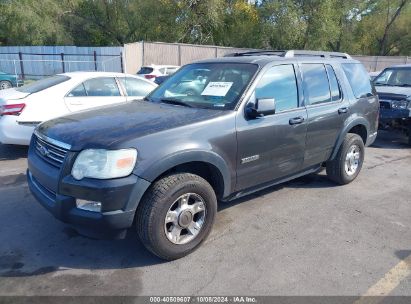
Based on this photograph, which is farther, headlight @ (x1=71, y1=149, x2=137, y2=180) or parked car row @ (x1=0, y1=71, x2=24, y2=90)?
parked car row @ (x1=0, y1=71, x2=24, y2=90)

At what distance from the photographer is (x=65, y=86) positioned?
6523 millimetres

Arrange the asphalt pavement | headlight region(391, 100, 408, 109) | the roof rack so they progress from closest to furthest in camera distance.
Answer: the asphalt pavement → the roof rack → headlight region(391, 100, 408, 109)

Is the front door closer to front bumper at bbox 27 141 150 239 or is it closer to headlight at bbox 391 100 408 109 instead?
front bumper at bbox 27 141 150 239

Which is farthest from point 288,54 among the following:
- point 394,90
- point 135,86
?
point 394,90

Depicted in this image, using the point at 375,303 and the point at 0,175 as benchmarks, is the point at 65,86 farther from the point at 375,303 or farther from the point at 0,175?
the point at 375,303

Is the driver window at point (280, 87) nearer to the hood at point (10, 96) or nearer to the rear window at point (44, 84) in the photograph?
the rear window at point (44, 84)

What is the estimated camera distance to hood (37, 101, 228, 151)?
10.0 ft

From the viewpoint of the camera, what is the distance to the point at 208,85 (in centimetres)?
409

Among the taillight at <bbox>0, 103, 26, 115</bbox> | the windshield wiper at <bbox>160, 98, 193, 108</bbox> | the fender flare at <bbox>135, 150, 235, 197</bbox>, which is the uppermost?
the windshield wiper at <bbox>160, 98, 193, 108</bbox>

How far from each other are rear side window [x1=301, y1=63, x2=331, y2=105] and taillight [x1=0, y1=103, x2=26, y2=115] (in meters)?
4.62

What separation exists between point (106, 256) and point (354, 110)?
12.5 ft

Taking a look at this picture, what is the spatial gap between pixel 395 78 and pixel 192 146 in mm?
7903

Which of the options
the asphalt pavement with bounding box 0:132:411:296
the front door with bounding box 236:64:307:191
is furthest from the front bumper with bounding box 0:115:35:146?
the front door with bounding box 236:64:307:191

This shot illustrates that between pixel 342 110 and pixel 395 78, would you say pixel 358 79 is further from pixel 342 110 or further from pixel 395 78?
pixel 395 78
